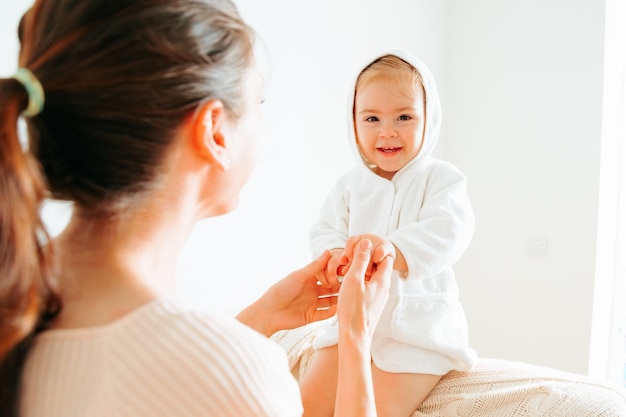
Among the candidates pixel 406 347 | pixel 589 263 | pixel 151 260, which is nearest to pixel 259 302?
pixel 406 347

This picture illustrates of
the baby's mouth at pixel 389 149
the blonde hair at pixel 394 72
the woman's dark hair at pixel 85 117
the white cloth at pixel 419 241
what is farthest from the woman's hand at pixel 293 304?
the woman's dark hair at pixel 85 117

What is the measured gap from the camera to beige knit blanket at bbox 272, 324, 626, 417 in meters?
1.39

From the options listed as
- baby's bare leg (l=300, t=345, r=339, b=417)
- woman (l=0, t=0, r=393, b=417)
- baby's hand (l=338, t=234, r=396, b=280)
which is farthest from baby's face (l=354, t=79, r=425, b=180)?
woman (l=0, t=0, r=393, b=417)

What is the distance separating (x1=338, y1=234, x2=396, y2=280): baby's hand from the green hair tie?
0.72 metres

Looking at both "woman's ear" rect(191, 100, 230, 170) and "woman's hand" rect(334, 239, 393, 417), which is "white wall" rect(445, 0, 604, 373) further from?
"woman's ear" rect(191, 100, 230, 170)

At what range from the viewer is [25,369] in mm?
721

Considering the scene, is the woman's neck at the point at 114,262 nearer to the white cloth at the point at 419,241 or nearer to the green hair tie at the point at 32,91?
the green hair tie at the point at 32,91

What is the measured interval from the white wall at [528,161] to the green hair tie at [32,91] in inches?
101

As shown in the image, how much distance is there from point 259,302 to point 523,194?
1995 mm

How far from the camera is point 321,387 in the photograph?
4.83ft

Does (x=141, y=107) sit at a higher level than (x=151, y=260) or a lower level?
higher

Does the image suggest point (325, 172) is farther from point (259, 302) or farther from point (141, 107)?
point (141, 107)

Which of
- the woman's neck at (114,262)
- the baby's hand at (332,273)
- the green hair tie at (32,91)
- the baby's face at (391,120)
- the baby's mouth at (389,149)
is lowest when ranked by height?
the baby's hand at (332,273)

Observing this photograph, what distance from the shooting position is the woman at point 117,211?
689mm
